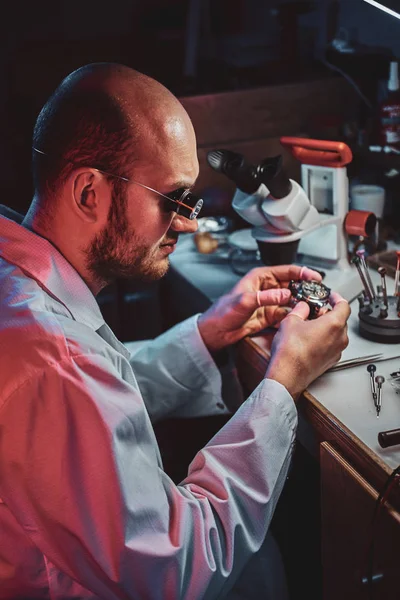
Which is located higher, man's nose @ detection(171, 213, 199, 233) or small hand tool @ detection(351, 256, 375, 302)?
man's nose @ detection(171, 213, 199, 233)

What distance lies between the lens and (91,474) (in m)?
0.93

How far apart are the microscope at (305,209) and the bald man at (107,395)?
37 cm

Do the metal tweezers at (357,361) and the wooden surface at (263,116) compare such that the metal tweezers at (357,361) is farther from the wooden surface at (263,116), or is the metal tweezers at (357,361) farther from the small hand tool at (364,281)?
the wooden surface at (263,116)

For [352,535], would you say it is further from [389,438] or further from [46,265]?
[46,265]

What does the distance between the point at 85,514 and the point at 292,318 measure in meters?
0.60

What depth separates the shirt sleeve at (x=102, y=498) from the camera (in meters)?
0.92

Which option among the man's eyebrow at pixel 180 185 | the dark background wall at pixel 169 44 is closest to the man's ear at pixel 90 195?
the man's eyebrow at pixel 180 185

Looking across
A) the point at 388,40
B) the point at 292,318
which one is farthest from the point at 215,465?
the point at 388,40

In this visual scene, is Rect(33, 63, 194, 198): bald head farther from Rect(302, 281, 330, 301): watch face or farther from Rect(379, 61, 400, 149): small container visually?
Rect(379, 61, 400, 149): small container

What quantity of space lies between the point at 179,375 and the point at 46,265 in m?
0.56

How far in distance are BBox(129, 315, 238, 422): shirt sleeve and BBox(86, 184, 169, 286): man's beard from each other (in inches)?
13.3

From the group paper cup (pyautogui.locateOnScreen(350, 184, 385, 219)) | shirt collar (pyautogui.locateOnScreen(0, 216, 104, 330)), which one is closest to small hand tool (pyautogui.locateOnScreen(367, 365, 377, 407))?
shirt collar (pyautogui.locateOnScreen(0, 216, 104, 330))

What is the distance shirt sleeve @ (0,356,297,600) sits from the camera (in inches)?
36.4

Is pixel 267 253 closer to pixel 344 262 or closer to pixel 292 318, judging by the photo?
pixel 344 262
